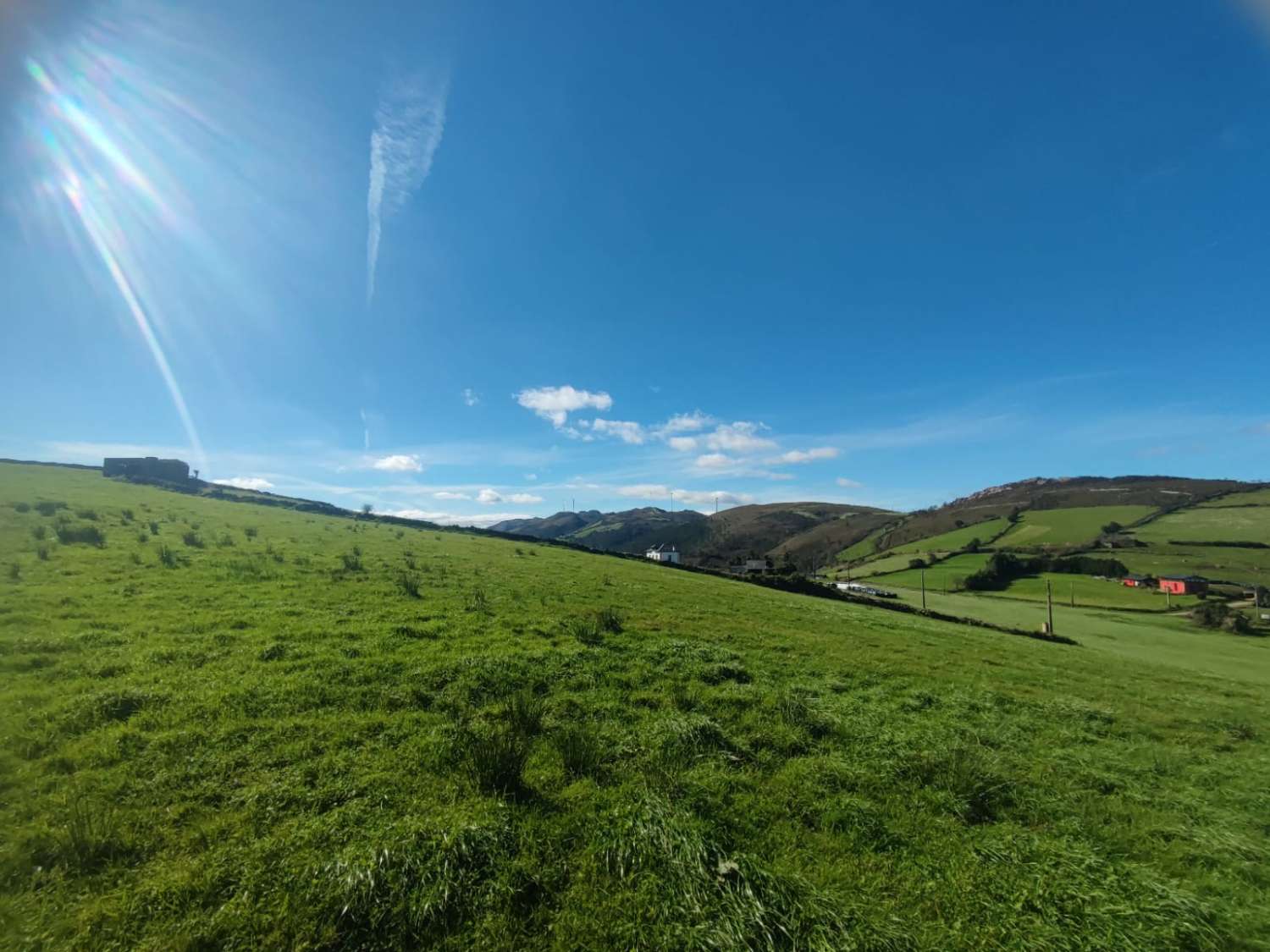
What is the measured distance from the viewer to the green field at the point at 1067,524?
104m

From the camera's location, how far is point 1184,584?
6838cm

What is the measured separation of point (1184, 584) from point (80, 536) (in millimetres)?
111761

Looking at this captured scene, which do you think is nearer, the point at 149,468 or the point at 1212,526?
the point at 149,468

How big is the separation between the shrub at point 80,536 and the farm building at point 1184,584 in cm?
10913

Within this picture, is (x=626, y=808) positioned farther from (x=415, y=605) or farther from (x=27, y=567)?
(x=27, y=567)

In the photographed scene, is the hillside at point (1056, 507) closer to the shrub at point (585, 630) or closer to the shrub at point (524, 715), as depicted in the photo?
the shrub at point (585, 630)

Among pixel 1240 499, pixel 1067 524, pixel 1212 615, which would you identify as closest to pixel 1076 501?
pixel 1240 499

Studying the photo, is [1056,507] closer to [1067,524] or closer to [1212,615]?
[1067,524]

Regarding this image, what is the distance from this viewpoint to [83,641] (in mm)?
9633

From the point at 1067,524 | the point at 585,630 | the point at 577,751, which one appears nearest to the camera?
the point at 577,751

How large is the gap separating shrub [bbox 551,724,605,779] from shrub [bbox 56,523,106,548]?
70.9ft

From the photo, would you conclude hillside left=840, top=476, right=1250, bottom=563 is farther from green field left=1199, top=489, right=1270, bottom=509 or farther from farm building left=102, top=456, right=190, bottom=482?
farm building left=102, top=456, right=190, bottom=482

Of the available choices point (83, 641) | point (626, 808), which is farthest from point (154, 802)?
point (83, 641)

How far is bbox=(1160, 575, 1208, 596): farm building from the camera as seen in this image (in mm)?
66731
